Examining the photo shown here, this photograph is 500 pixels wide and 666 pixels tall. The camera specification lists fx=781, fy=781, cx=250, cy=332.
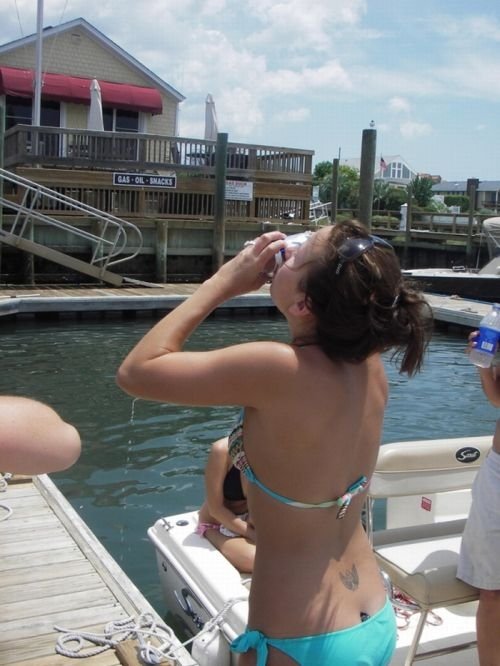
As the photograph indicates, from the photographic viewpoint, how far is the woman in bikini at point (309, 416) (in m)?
1.59

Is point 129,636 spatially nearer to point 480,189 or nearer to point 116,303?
point 116,303

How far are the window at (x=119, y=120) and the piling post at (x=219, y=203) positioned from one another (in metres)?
7.66

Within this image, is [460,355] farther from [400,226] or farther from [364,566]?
[400,226]

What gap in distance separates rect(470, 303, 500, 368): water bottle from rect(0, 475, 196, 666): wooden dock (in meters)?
1.58

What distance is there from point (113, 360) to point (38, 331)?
7.79 feet

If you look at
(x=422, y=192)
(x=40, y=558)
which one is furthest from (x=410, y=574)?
(x=422, y=192)

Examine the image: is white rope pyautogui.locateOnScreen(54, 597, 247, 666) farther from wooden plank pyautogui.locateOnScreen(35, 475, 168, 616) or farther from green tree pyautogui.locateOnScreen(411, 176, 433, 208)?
green tree pyautogui.locateOnScreen(411, 176, 433, 208)

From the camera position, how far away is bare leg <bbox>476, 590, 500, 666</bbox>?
2.64 meters

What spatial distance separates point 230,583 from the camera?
3498 mm

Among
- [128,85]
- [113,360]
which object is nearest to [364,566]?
[113,360]

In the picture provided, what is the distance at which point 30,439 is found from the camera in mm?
1430

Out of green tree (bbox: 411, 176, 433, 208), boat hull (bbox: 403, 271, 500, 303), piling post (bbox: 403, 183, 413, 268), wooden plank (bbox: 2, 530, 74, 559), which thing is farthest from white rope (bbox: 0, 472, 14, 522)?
green tree (bbox: 411, 176, 433, 208)

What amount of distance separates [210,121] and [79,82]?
495cm

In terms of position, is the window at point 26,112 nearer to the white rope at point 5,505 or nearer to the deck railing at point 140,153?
the deck railing at point 140,153
